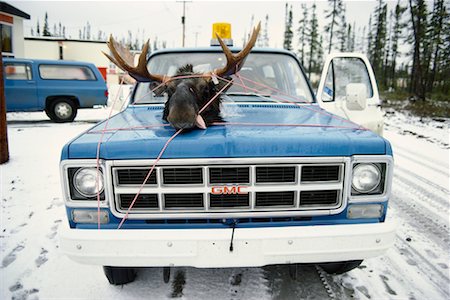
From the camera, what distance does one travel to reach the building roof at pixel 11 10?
20778mm

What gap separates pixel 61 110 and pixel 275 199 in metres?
12.6

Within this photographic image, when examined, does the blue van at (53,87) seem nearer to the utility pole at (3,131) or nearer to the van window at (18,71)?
the van window at (18,71)

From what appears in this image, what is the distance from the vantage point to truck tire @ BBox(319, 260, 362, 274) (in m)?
3.00

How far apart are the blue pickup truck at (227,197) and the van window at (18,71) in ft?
39.0

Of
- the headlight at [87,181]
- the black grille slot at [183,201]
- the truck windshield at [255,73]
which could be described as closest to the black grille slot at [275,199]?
the black grille slot at [183,201]

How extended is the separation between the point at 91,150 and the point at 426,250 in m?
3.53

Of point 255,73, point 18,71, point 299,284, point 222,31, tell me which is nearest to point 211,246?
point 299,284

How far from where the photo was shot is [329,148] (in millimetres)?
2322

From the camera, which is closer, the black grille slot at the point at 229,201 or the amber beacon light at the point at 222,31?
the black grille slot at the point at 229,201

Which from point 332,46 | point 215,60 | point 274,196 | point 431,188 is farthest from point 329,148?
point 332,46

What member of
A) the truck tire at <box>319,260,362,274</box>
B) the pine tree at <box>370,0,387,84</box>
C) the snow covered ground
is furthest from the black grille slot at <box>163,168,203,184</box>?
the pine tree at <box>370,0,387,84</box>

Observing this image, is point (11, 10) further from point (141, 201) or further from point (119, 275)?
point (141, 201)

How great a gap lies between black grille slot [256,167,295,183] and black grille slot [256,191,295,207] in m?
0.10

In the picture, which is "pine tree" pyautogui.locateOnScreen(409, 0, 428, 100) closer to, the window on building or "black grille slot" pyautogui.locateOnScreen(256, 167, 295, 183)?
"black grille slot" pyautogui.locateOnScreen(256, 167, 295, 183)
